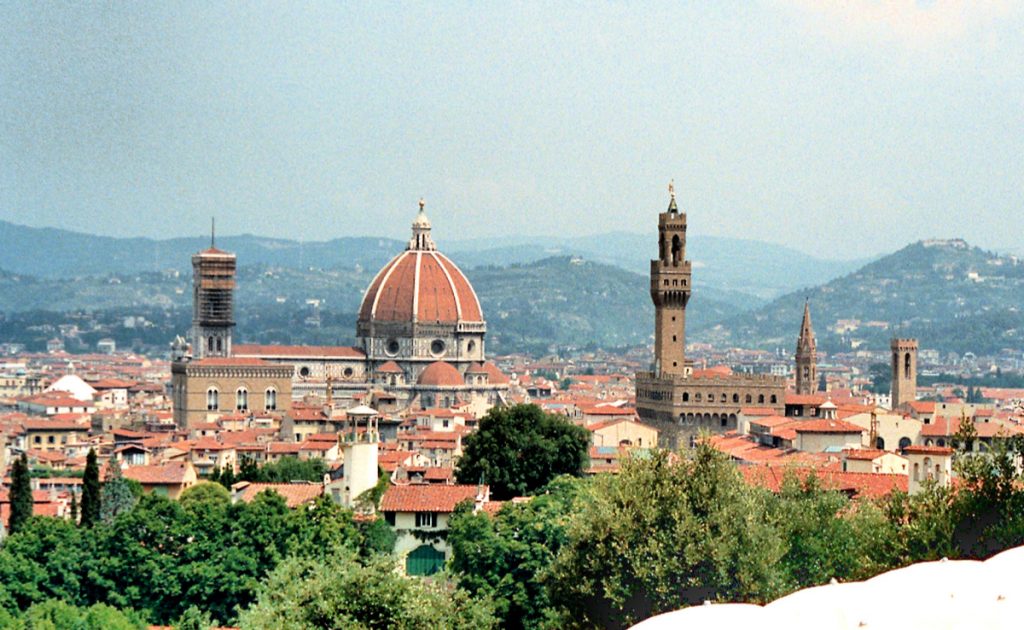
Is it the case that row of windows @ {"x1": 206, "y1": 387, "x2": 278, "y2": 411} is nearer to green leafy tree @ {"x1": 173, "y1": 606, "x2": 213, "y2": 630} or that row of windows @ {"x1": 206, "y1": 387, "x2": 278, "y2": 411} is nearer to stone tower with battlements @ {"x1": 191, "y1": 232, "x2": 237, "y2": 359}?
stone tower with battlements @ {"x1": 191, "y1": 232, "x2": 237, "y2": 359}

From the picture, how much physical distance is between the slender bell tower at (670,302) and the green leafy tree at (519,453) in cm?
3576

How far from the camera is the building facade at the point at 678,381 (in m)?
82.9

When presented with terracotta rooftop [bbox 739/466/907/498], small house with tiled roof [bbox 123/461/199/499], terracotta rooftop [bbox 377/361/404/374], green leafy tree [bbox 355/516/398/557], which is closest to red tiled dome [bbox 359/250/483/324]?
terracotta rooftop [bbox 377/361/404/374]

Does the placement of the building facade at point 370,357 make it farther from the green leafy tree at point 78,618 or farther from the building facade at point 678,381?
the green leafy tree at point 78,618

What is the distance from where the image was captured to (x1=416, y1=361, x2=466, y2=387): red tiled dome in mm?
105750

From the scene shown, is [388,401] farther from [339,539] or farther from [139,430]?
[339,539]

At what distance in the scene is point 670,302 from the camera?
85938 mm

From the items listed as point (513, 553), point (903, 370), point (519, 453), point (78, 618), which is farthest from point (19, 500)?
point (903, 370)

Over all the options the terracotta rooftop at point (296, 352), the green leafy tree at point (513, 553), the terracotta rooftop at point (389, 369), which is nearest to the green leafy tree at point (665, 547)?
the green leafy tree at point (513, 553)

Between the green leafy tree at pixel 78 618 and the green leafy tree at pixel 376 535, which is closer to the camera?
the green leafy tree at pixel 78 618

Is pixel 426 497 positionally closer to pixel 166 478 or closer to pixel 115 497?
pixel 115 497

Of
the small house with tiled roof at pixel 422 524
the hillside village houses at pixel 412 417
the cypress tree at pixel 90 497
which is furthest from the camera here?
the hillside village houses at pixel 412 417

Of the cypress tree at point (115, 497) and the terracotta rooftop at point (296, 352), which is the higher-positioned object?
the terracotta rooftop at point (296, 352)

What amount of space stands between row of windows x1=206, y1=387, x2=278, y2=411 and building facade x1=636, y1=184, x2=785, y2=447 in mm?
22120
